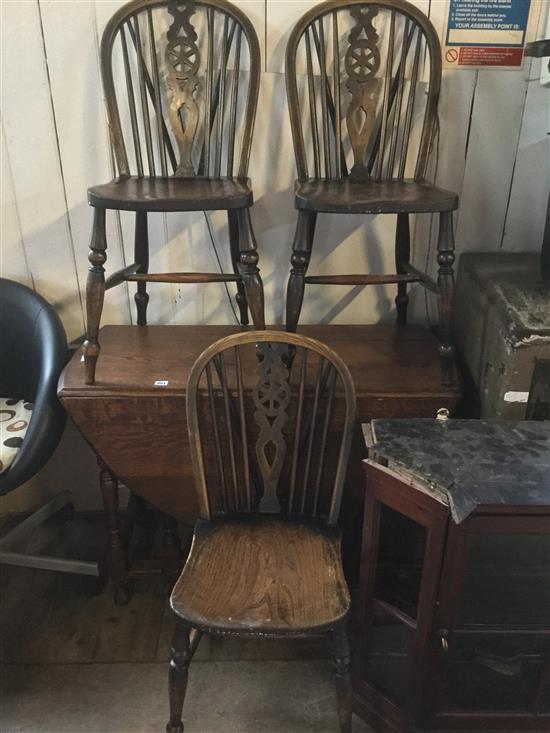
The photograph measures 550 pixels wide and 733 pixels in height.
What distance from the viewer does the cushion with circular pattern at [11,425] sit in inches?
61.0

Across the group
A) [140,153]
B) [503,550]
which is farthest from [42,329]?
[503,550]

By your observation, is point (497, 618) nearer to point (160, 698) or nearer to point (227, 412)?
point (227, 412)

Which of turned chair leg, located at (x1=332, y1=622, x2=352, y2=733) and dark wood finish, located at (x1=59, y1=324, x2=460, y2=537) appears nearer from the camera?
turned chair leg, located at (x1=332, y1=622, x2=352, y2=733)

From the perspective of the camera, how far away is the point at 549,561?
47.3 inches

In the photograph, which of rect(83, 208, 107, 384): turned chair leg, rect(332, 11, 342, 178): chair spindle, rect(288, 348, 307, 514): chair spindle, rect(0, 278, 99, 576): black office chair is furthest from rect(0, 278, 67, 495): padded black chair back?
rect(332, 11, 342, 178): chair spindle

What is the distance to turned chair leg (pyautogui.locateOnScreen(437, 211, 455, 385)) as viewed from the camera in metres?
1.46

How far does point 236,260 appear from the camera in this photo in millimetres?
1759

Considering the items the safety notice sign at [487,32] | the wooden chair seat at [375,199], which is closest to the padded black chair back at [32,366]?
the wooden chair seat at [375,199]

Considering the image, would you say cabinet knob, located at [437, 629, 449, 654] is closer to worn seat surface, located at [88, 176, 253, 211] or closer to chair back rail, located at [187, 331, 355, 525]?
chair back rail, located at [187, 331, 355, 525]

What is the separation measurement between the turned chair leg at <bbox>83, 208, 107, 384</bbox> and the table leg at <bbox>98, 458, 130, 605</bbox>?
0.87 ft

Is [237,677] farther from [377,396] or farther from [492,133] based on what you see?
[492,133]

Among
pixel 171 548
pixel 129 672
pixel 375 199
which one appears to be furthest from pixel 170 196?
pixel 129 672

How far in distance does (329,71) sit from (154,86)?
1.51ft

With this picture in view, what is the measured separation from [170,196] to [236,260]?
385 millimetres
